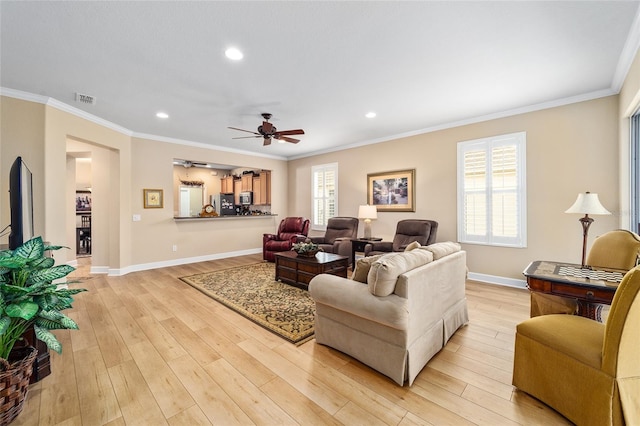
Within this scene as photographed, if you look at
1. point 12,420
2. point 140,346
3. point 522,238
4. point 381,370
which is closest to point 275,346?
point 381,370

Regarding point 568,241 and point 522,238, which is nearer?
point 568,241

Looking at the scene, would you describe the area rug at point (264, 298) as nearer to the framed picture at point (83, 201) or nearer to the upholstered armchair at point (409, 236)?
the upholstered armchair at point (409, 236)

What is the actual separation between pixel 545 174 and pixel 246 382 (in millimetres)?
4597

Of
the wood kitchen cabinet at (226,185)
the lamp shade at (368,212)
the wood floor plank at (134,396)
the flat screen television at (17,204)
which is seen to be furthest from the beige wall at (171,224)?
the wood floor plank at (134,396)

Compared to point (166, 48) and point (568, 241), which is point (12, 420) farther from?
point (568, 241)

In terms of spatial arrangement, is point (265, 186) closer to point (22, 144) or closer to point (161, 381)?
point (22, 144)

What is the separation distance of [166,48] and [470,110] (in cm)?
405

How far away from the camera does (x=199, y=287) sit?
4.10m

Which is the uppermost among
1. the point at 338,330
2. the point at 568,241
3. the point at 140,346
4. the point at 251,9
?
the point at 251,9

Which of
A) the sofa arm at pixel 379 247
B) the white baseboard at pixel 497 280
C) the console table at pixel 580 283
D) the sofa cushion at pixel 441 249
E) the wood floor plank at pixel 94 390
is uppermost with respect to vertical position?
the sofa cushion at pixel 441 249

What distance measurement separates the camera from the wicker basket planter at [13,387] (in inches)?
58.9

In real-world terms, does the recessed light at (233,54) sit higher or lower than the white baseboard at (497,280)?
higher

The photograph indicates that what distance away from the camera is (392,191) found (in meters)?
5.50

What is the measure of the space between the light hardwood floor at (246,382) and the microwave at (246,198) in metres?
5.20
